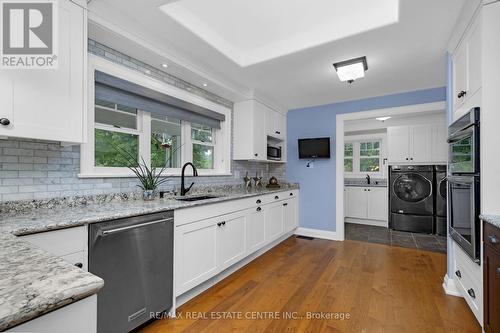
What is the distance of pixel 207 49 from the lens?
2342mm

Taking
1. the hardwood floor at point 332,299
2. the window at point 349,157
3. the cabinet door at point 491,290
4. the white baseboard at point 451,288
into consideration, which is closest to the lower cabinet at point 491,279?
the cabinet door at point 491,290

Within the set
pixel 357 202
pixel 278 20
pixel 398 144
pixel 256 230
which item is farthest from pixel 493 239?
pixel 357 202

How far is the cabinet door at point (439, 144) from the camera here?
174 inches

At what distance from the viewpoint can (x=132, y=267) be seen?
157cm

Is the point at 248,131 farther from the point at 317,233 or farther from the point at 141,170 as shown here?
the point at 317,233

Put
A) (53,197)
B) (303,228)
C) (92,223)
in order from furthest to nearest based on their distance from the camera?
1. (303,228)
2. (53,197)
3. (92,223)

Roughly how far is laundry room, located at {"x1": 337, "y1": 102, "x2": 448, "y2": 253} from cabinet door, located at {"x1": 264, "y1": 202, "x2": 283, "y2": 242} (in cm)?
150

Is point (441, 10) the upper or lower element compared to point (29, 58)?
upper

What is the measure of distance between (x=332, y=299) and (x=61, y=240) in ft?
7.09

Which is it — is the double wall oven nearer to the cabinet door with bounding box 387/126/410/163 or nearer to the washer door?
the washer door

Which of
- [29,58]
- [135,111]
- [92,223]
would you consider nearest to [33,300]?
[92,223]

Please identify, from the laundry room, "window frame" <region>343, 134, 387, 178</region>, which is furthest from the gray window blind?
"window frame" <region>343, 134, 387, 178</region>

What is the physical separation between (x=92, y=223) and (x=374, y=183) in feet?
17.2

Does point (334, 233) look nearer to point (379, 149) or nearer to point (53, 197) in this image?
point (379, 149)
